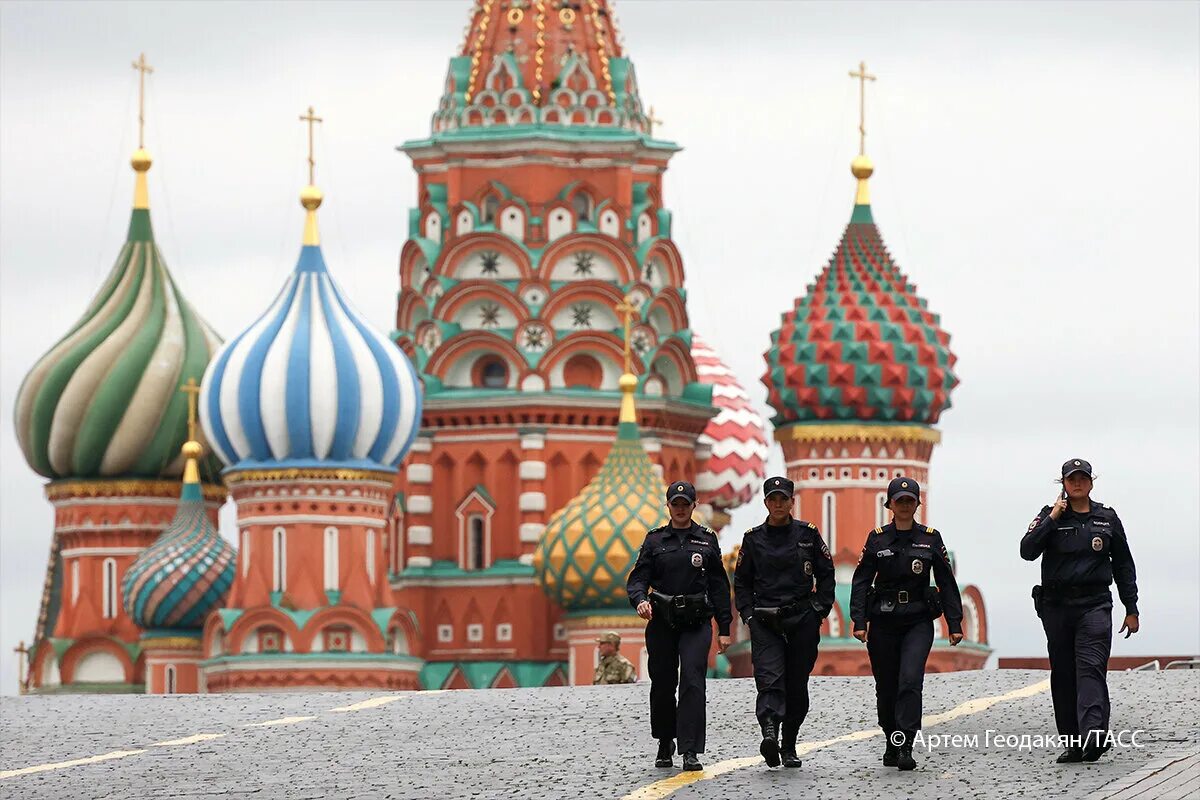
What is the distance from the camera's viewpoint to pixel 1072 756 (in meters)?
23.5

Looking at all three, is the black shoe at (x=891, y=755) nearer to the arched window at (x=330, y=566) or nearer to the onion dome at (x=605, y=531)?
the onion dome at (x=605, y=531)

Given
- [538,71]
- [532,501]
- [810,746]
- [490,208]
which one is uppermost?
[538,71]

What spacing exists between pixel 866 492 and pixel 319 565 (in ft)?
30.5

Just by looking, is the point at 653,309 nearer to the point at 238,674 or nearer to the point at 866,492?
the point at 866,492

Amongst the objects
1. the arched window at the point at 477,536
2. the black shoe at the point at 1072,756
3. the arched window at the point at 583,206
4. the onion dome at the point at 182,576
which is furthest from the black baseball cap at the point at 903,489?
the arched window at the point at 583,206

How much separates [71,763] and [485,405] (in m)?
41.0

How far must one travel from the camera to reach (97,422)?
69.1 metres

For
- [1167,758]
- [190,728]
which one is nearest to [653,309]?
[190,728]

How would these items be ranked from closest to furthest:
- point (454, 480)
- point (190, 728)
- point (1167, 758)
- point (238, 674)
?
point (1167, 758) < point (190, 728) < point (238, 674) < point (454, 480)

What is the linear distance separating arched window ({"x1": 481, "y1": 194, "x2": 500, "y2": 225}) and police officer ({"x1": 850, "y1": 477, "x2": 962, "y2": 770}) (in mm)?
43715

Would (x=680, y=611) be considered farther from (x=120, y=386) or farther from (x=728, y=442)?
(x=728, y=442)

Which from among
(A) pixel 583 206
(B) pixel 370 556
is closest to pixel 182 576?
(B) pixel 370 556

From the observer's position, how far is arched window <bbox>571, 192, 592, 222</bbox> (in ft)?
222

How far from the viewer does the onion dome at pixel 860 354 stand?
66062 millimetres
